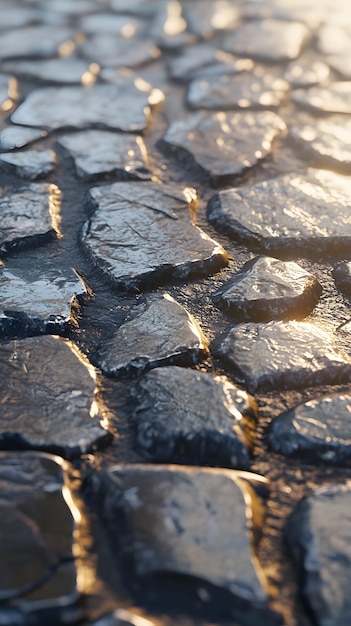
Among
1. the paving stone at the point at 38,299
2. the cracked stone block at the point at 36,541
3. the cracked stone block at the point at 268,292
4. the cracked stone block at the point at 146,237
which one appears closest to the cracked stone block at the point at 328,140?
the cracked stone block at the point at 146,237

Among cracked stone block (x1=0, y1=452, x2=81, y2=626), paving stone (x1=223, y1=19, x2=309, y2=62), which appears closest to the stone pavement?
cracked stone block (x1=0, y1=452, x2=81, y2=626)

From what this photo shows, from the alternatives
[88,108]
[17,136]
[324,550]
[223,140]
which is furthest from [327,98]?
[324,550]

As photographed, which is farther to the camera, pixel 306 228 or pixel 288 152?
pixel 288 152

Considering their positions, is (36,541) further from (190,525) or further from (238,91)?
(238,91)

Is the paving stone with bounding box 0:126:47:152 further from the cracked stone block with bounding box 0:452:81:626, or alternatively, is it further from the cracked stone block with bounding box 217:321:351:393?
the cracked stone block with bounding box 0:452:81:626

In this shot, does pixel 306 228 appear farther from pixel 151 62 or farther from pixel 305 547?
pixel 151 62

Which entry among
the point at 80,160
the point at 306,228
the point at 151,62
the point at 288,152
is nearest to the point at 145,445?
the point at 306,228

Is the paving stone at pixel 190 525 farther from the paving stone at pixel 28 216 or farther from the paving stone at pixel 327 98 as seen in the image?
the paving stone at pixel 327 98
